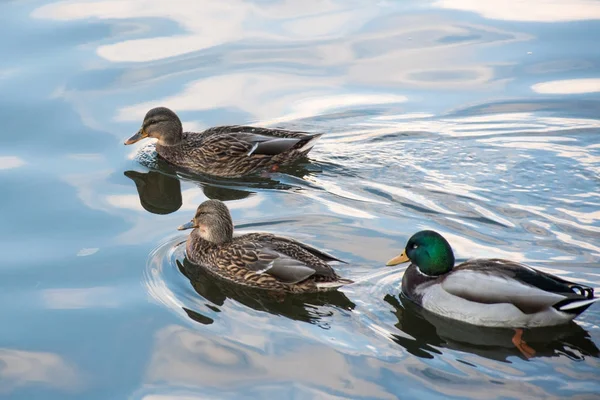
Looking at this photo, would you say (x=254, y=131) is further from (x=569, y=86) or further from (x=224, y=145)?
(x=569, y=86)

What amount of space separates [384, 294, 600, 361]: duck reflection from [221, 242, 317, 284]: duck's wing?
→ 2.72 ft

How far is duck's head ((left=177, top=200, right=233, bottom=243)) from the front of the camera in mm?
8969

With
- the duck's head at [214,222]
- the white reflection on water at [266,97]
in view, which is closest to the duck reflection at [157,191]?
the duck's head at [214,222]

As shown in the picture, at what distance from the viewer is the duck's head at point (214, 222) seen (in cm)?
897

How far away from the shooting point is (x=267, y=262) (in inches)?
335

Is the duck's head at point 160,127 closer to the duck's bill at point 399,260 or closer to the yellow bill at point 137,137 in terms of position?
the yellow bill at point 137,137

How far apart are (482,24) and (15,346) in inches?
343

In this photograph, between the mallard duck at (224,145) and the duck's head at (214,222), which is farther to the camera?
the mallard duck at (224,145)

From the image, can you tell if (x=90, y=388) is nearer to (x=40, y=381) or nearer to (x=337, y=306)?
(x=40, y=381)

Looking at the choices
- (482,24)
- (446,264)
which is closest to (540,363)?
(446,264)

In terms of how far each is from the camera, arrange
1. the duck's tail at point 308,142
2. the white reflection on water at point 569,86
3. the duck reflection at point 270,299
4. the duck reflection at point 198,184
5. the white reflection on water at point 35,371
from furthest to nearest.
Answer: the white reflection on water at point 569,86, the duck's tail at point 308,142, the duck reflection at point 198,184, the duck reflection at point 270,299, the white reflection on water at point 35,371

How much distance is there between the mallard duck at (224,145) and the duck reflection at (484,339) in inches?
133

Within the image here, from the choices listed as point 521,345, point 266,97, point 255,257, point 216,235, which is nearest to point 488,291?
point 521,345

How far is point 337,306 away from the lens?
8.15 metres
